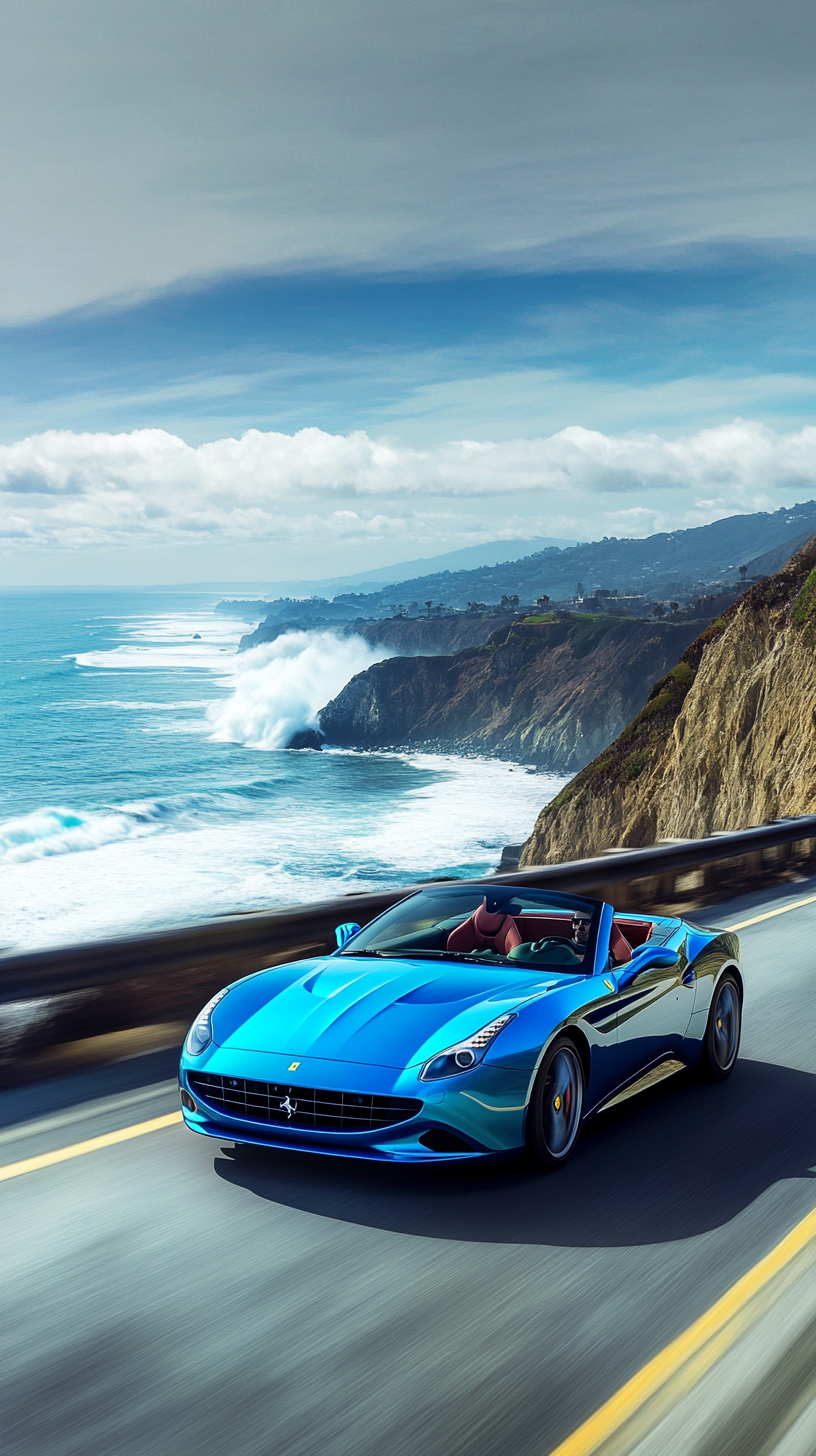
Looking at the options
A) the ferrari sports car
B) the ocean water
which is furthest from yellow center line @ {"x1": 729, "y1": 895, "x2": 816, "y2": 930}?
the ocean water

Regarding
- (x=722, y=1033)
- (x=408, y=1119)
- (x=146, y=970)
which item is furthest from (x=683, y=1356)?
(x=146, y=970)

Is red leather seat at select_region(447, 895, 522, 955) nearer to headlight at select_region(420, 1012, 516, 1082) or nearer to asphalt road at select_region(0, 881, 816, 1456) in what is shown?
asphalt road at select_region(0, 881, 816, 1456)

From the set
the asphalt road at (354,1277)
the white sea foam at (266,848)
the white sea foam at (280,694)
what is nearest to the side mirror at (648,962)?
the asphalt road at (354,1277)

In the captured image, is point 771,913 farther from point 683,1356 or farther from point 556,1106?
point 683,1356

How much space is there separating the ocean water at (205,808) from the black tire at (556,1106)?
33755 millimetres

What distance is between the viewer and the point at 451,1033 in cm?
485

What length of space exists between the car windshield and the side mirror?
0.72 feet

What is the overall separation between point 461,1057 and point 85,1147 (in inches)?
73.0

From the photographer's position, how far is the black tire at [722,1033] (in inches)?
260

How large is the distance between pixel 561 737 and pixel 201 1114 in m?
124

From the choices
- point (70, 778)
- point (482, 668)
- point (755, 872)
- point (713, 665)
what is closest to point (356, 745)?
point (482, 668)

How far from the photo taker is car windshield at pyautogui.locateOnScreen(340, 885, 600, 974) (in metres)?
5.77

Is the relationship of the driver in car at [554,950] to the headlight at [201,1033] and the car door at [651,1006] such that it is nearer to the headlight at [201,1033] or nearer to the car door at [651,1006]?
the car door at [651,1006]

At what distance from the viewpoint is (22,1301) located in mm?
3996
